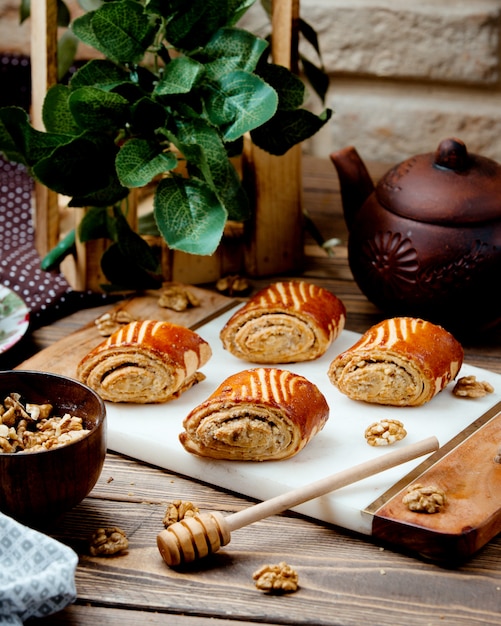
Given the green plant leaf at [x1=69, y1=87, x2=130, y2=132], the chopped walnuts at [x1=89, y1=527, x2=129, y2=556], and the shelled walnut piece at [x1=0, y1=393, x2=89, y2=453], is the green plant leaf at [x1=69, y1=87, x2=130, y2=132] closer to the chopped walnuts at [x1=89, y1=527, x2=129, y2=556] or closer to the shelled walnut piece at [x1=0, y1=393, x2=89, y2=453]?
the shelled walnut piece at [x1=0, y1=393, x2=89, y2=453]

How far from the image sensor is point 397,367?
1.32m

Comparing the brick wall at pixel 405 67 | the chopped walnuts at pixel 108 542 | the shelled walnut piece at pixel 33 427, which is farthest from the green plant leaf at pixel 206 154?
the brick wall at pixel 405 67

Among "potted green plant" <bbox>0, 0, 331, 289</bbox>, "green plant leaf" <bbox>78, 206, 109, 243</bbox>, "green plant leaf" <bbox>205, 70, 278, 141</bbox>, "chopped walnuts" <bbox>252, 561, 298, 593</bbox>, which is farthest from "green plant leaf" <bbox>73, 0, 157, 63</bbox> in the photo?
"chopped walnuts" <bbox>252, 561, 298, 593</bbox>

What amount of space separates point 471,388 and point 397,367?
0.41 ft

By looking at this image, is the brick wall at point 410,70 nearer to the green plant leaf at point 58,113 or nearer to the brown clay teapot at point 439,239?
→ the brown clay teapot at point 439,239

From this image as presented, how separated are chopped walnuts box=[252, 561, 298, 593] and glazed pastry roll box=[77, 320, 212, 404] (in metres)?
0.37

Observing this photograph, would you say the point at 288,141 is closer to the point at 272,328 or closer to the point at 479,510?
the point at 272,328

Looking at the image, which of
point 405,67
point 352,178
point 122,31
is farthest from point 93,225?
point 405,67

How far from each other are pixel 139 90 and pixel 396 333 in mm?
553

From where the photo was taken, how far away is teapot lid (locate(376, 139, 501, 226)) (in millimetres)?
1459

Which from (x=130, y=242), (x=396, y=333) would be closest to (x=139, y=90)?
(x=130, y=242)

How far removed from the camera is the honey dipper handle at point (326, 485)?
105 centimetres

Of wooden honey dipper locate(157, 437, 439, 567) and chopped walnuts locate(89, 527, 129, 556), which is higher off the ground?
wooden honey dipper locate(157, 437, 439, 567)

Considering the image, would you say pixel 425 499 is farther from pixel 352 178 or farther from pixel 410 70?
pixel 410 70
